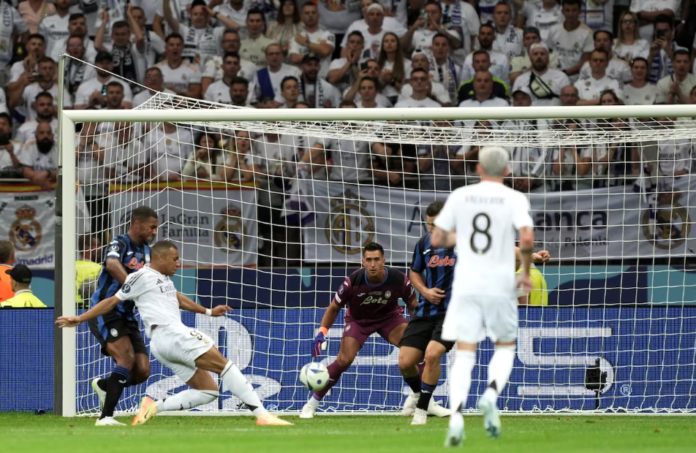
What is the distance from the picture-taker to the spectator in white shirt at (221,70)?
16859 millimetres

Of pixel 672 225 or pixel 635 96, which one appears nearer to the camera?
pixel 672 225

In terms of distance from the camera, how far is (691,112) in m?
11.5

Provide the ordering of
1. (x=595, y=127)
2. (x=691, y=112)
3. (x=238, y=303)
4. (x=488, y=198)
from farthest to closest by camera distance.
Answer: (x=595, y=127) → (x=238, y=303) → (x=691, y=112) → (x=488, y=198)

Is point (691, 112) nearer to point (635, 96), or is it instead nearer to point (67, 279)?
point (635, 96)

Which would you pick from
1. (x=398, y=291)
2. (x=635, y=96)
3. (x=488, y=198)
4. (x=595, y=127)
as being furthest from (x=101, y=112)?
(x=635, y=96)

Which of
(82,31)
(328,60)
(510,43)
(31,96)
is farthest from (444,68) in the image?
(31,96)

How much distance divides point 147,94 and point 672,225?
312 inches

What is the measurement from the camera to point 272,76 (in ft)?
54.7

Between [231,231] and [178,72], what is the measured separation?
12.5 ft

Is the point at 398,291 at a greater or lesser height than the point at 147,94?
lesser

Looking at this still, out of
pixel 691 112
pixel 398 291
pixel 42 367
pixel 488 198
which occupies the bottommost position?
pixel 42 367

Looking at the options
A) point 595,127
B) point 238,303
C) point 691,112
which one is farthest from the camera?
point 595,127

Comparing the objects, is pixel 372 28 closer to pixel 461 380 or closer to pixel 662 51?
pixel 662 51

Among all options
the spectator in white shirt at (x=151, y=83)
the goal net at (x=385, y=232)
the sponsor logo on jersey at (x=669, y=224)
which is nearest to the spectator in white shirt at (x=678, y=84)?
the goal net at (x=385, y=232)
